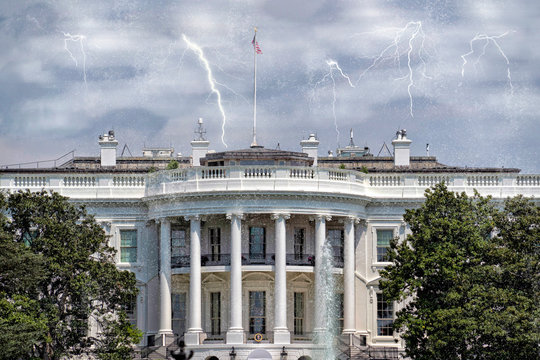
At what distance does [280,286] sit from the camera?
250ft

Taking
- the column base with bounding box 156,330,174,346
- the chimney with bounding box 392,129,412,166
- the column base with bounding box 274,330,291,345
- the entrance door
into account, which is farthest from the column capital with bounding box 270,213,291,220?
the chimney with bounding box 392,129,412,166

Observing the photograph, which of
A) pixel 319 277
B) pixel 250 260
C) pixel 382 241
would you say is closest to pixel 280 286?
pixel 319 277

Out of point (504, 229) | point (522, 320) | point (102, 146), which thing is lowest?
point (522, 320)

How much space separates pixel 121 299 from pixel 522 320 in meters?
18.9

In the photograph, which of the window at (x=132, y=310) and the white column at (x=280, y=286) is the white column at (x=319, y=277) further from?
the window at (x=132, y=310)

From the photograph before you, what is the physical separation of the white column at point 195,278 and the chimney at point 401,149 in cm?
1800

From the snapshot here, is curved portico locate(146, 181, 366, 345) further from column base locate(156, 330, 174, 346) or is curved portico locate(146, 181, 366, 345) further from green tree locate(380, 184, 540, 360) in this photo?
green tree locate(380, 184, 540, 360)

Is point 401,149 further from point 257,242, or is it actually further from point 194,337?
point 194,337

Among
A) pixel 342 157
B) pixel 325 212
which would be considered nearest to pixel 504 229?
pixel 325 212

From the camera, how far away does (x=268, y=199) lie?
7675 centimetres

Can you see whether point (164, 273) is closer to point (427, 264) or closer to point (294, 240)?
point (294, 240)

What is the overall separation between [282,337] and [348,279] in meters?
5.31

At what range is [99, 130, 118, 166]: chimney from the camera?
9019 cm

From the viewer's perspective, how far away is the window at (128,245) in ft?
265
